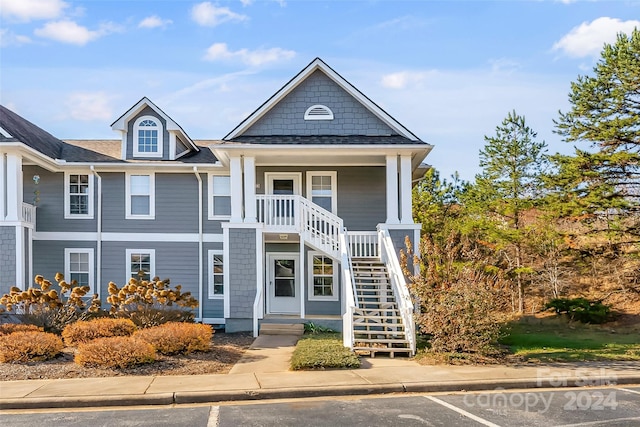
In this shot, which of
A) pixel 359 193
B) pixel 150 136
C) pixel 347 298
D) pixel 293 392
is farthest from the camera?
pixel 150 136

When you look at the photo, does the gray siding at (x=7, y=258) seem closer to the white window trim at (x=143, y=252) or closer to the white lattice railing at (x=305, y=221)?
the white window trim at (x=143, y=252)

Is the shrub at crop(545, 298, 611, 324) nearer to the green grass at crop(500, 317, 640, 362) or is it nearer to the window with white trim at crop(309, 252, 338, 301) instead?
the green grass at crop(500, 317, 640, 362)

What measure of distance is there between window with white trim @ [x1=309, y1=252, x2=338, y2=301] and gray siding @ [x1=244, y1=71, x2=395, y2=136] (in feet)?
14.0

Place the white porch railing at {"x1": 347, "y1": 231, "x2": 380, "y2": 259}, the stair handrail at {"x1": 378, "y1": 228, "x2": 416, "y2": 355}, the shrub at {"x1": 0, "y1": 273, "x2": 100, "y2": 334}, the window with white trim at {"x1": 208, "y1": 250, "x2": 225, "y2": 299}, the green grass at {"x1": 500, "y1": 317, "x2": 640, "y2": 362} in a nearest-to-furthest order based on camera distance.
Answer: the green grass at {"x1": 500, "y1": 317, "x2": 640, "y2": 362} → the stair handrail at {"x1": 378, "y1": 228, "x2": 416, "y2": 355} → the shrub at {"x1": 0, "y1": 273, "x2": 100, "y2": 334} → the white porch railing at {"x1": 347, "y1": 231, "x2": 380, "y2": 259} → the window with white trim at {"x1": 208, "y1": 250, "x2": 225, "y2": 299}

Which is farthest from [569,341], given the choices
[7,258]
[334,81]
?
[7,258]

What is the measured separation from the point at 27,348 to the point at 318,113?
33.6ft

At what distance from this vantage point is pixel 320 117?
16.9 metres

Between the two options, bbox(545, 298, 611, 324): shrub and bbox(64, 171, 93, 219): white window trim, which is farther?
bbox(545, 298, 611, 324): shrub

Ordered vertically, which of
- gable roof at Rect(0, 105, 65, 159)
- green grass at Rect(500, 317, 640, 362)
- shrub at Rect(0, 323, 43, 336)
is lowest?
green grass at Rect(500, 317, 640, 362)

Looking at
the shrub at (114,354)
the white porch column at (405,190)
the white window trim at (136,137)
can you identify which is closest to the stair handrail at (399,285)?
the white porch column at (405,190)

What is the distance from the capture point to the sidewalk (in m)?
8.27

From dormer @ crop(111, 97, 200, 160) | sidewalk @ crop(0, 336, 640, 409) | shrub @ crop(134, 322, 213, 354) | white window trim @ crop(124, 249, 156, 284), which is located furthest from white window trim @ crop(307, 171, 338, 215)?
sidewalk @ crop(0, 336, 640, 409)

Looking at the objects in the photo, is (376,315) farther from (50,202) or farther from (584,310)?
(50,202)

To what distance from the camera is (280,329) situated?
15.3m
